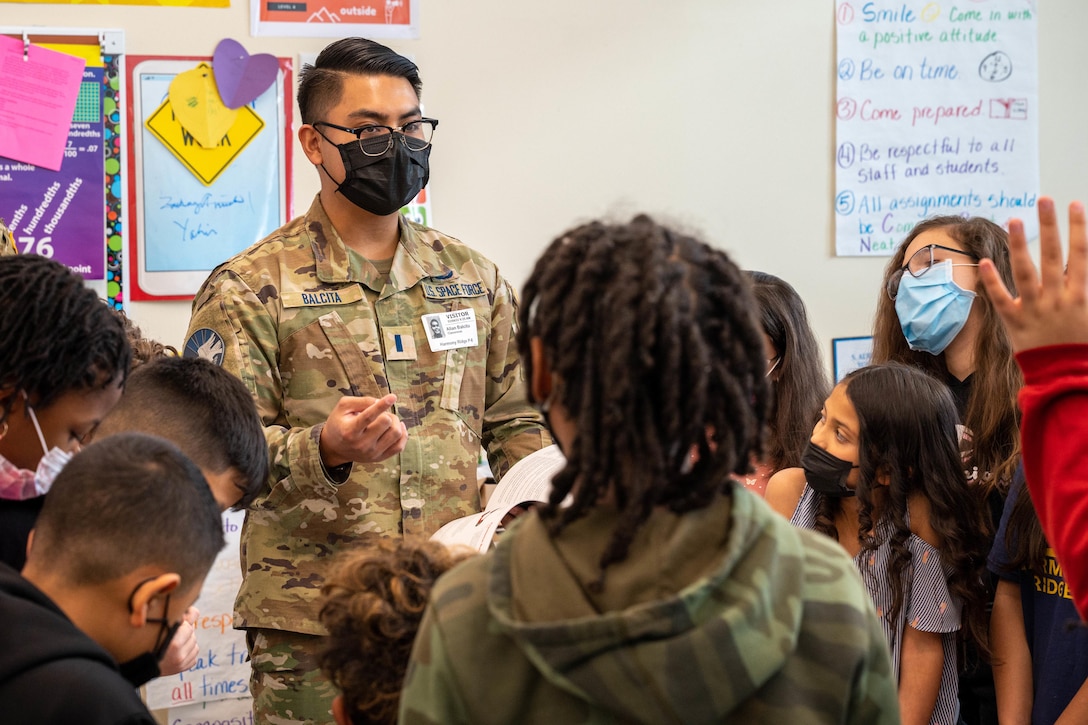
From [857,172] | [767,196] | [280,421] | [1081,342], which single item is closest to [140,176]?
[280,421]

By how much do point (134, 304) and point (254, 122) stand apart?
59 centimetres

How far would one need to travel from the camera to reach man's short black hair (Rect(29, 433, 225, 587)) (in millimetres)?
1097

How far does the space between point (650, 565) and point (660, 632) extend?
0.05 metres

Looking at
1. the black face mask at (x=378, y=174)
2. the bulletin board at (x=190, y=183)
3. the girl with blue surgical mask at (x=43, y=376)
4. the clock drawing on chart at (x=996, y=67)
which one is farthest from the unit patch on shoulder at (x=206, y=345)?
the clock drawing on chart at (x=996, y=67)

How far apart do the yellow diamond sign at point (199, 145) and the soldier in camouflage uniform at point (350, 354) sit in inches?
27.6

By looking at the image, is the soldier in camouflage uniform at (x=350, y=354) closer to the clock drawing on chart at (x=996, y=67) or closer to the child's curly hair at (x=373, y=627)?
the child's curly hair at (x=373, y=627)

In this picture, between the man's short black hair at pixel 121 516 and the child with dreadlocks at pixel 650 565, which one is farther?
the man's short black hair at pixel 121 516

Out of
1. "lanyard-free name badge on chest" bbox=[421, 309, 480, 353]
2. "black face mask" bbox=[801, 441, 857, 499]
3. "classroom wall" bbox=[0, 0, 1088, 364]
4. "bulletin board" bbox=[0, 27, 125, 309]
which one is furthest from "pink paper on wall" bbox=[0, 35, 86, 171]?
"black face mask" bbox=[801, 441, 857, 499]

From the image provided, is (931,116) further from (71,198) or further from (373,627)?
(373,627)

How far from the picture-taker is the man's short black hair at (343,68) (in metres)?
1.97

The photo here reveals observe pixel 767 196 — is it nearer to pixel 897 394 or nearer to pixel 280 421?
pixel 897 394

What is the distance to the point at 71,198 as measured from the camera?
Result: 8.52 ft

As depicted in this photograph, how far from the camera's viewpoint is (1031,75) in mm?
3178

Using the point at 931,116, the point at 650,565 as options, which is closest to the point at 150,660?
the point at 650,565
